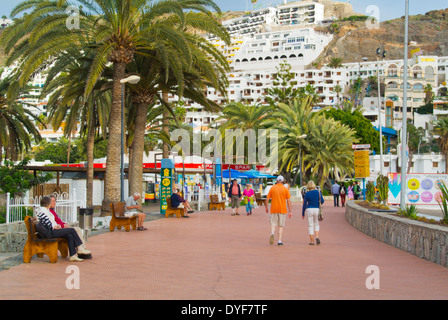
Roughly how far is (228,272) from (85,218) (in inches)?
317

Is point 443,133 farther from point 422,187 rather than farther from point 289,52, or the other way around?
point 289,52

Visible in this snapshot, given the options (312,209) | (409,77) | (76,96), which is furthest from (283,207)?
(409,77)

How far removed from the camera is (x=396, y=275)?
9.34 m

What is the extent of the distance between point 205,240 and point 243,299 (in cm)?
775

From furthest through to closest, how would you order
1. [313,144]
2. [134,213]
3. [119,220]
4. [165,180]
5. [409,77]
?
[409,77]
[313,144]
[165,180]
[134,213]
[119,220]

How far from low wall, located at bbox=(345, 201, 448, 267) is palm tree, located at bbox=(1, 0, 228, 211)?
8.48m

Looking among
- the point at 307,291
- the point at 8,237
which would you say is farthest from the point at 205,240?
the point at 307,291

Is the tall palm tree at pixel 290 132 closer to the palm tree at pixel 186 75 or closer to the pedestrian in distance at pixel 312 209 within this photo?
the palm tree at pixel 186 75

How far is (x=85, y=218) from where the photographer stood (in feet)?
54.4

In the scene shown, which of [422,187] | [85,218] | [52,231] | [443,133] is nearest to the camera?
[52,231]

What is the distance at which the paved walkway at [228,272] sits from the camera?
24.9 ft

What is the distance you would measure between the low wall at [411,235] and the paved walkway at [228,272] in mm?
215

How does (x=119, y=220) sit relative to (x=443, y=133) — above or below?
below

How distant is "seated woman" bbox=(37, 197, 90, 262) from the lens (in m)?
10.5
